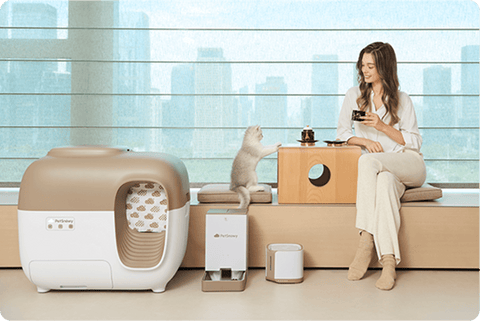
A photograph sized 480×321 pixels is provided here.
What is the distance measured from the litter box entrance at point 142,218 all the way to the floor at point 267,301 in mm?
207

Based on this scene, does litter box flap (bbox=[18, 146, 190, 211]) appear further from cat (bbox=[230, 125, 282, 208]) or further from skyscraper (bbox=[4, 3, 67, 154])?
skyscraper (bbox=[4, 3, 67, 154])

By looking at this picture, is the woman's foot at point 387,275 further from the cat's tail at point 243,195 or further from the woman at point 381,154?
the cat's tail at point 243,195

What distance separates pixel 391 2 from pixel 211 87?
1510 mm

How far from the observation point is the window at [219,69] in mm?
3158

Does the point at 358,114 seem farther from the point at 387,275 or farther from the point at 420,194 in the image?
the point at 387,275

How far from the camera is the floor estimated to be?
1616 millimetres

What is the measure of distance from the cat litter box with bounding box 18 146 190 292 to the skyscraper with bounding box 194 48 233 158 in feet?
4.69

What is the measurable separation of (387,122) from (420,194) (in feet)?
1.43

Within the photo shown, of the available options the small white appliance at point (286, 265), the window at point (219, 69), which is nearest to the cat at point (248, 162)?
the small white appliance at point (286, 265)

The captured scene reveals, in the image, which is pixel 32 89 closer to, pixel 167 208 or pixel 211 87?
pixel 211 87

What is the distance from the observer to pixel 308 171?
2.21 meters

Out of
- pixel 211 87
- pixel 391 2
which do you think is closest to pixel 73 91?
pixel 211 87

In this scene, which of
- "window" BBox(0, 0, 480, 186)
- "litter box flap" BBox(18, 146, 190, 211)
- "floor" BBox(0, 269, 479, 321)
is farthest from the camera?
"window" BBox(0, 0, 480, 186)

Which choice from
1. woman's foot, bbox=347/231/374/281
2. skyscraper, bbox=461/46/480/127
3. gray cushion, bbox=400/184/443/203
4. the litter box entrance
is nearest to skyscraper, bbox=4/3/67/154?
the litter box entrance
